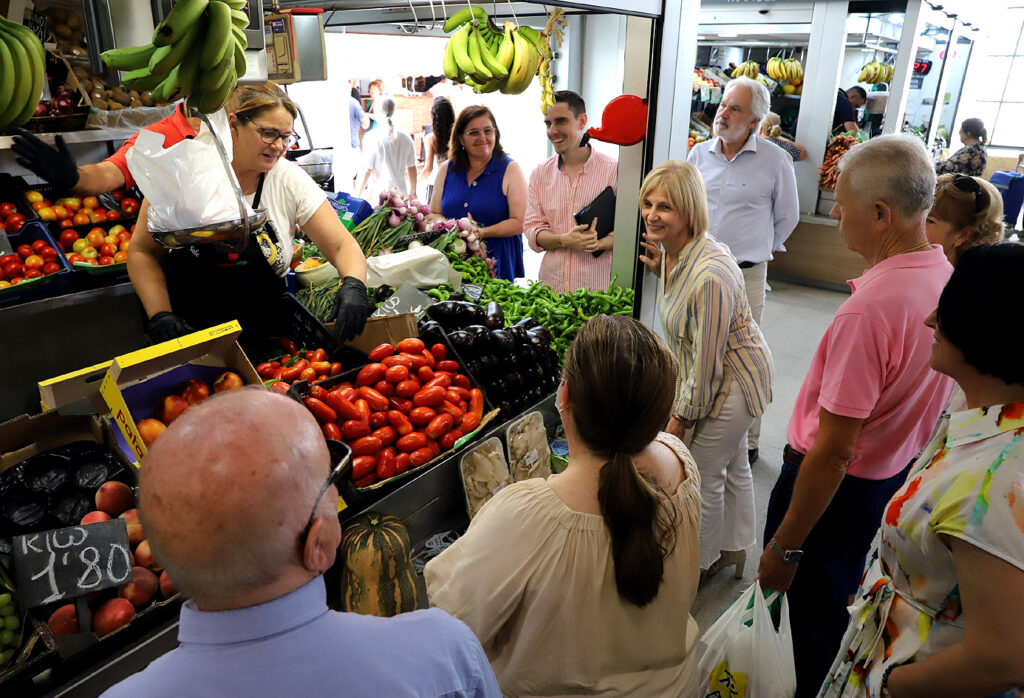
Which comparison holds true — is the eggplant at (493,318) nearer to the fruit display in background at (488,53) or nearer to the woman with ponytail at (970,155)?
the fruit display in background at (488,53)

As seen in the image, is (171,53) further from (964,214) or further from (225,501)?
(964,214)

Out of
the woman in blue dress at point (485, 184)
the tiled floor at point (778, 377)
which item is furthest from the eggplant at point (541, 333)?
the woman in blue dress at point (485, 184)

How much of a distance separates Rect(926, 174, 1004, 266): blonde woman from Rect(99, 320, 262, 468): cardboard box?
280 cm

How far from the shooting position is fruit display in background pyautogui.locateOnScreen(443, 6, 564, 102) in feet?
10.1

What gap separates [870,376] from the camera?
1865 mm

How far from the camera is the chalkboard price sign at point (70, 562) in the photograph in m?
1.53

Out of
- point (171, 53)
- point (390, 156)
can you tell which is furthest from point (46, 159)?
point (390, 156)

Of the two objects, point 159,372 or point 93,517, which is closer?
point 93,517

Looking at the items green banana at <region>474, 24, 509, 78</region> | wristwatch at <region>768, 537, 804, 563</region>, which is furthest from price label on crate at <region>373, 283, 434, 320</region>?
wristwatch at <region>768, 537, 804, 563</region>

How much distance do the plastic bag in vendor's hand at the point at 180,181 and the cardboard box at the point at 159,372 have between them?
1.24ft

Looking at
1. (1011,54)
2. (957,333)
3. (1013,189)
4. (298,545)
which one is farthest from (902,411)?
(1011,54)

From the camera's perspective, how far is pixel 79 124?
350 cm

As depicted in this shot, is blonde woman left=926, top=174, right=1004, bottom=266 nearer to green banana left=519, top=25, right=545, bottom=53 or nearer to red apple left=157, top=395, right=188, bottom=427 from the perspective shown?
green banana left=519, top=25, right=545, bottom=53

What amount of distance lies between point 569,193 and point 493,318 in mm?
1800
